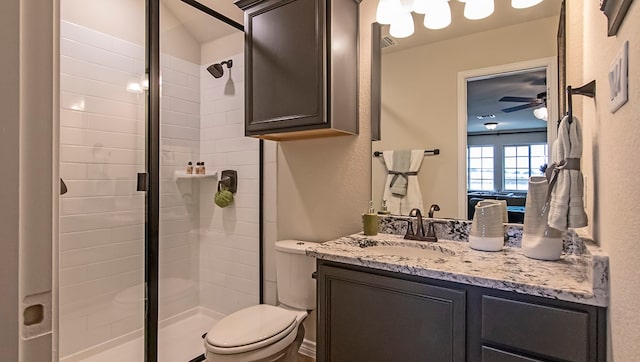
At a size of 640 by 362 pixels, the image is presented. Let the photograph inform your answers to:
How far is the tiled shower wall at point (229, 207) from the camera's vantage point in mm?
2621

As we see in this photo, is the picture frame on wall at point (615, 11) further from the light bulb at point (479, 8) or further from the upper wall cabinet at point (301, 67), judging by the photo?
the upper wall cabinet at point (301, 67)

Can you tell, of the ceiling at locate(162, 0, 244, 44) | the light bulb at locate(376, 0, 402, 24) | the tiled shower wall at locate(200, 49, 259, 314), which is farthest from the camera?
the tiled shower wall at locate(200, 49, 259, 314)

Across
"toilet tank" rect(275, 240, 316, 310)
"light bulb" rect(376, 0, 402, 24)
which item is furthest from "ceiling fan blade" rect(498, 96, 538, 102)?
"toilet tank" rect(275, 240, 316, 310)

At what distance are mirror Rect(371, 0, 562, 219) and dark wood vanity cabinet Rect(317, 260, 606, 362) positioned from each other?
62cm

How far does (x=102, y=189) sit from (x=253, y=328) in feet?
4.75

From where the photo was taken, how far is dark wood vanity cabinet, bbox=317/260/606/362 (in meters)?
1.00

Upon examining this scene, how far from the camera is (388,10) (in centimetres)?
185

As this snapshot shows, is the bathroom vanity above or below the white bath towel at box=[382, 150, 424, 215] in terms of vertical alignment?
below

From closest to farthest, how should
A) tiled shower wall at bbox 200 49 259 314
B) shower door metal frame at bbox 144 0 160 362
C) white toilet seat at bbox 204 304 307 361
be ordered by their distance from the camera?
white toilet seat at bbox 204 304 307 361
shower door metal frame at bbox 144 0 160 362
tiled shower wall at bbox 200 49 259 314

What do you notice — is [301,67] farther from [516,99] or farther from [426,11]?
[516,99]

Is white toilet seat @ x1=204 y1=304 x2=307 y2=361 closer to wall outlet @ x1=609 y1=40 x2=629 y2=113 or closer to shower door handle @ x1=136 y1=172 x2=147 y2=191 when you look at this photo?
shower door handle @ x1=136 y1=172 x2=147 y2=191

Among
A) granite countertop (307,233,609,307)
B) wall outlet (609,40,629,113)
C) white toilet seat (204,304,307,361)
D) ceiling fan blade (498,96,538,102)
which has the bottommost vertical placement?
white toilet seat (204,304,307,361)

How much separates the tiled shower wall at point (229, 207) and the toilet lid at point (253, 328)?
2.52 feet

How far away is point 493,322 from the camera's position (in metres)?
1.11
